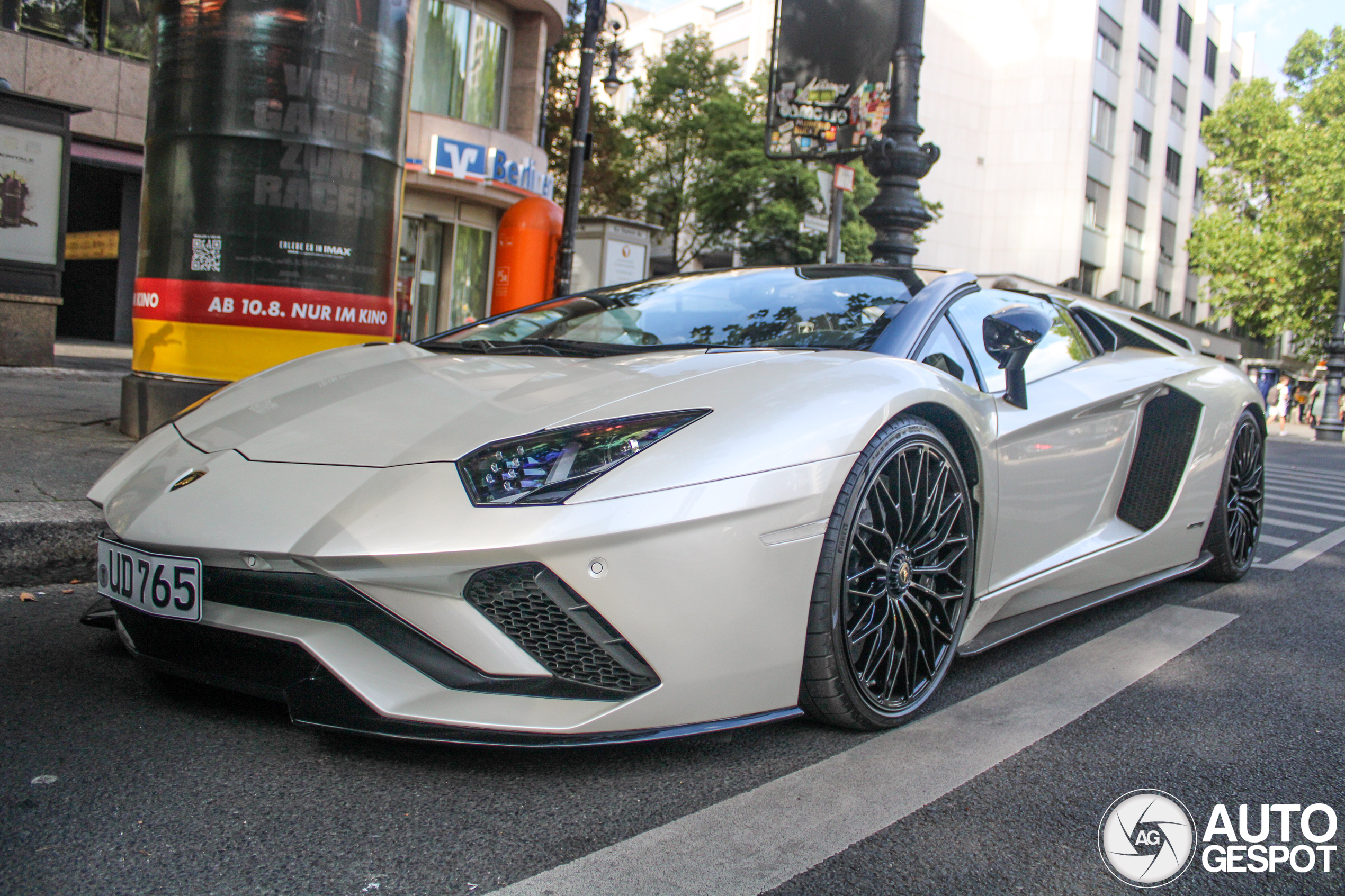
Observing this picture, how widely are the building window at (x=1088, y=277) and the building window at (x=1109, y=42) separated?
742cm

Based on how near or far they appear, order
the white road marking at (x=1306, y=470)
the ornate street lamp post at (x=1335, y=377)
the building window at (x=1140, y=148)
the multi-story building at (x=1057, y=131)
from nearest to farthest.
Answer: the white road marking at (x=1306, y=470), the ornate street lamp post at (x=1335, y=377), the multi-story building at (x=1057, y=131), the building window at (x=1140, y=148)

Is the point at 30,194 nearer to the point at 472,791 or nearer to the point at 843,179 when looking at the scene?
the point at 843,179

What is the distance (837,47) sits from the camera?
7355mm

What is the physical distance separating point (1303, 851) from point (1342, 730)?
2.68ft

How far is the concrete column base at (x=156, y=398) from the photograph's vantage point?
16.0 feet

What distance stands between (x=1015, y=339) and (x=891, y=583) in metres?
0.83

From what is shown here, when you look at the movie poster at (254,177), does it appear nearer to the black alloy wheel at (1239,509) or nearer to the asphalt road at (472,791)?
the asphalt road at (472,791)

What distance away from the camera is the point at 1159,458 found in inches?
135

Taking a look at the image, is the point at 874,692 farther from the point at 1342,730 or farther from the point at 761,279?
the point at 761,279

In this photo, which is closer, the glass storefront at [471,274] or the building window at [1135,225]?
the glass storefront at [471,274]

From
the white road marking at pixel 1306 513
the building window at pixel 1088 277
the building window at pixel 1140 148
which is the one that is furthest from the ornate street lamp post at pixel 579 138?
the building window at pixel 1140 148

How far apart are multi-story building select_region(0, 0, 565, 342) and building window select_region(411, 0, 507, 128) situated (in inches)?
0.8

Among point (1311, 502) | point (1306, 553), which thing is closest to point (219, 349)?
point (1306, 553)

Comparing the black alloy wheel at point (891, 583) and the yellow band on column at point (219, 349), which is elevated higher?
the yellow band on column at point (219, 349)
